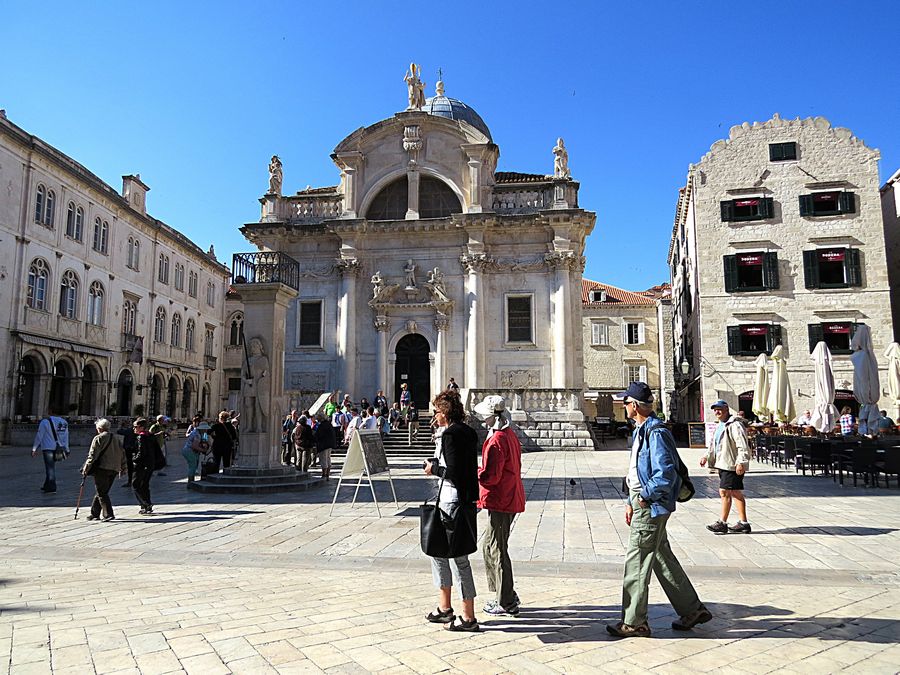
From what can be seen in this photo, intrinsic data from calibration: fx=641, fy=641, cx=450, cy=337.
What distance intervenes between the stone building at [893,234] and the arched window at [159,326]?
41.5 m

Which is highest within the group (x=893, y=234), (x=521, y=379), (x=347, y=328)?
(x=893, y=234)

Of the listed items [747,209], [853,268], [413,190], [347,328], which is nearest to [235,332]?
[347,328]

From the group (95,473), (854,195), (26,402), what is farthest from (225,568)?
(854,195)

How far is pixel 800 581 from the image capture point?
6.43 meters

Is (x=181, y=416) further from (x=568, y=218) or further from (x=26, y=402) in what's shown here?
(x=568, y=218)

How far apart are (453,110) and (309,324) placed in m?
17.5

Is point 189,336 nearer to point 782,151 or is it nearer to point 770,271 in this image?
point 770,271

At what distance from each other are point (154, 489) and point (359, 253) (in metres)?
17.5

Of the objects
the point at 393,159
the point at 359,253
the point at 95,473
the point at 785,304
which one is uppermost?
the point at 393,159

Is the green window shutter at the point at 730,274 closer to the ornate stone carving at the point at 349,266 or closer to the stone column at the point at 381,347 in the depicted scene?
the stone column at the point at 381,347

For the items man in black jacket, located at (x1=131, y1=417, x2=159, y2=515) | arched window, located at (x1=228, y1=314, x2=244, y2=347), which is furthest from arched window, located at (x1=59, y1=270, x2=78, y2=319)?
man in black jacket, located at (x1=131, y1=417, x2=159, y2=515)

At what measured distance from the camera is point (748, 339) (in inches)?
1177

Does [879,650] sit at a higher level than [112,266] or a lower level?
lower

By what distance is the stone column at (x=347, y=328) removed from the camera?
94.2 ft
